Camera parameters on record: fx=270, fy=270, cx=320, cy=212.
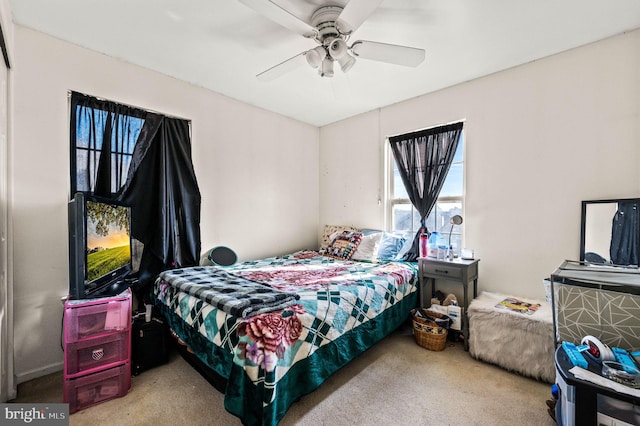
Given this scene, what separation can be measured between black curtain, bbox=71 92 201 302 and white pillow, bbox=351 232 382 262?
1.76 meters

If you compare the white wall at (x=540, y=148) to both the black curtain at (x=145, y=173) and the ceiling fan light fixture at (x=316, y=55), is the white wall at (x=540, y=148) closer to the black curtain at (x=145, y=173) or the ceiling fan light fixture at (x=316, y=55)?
the ceiling fan light fixture at (x=316, y=55)

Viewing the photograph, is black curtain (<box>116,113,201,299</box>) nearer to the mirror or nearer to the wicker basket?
the wicker basket

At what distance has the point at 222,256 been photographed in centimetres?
296

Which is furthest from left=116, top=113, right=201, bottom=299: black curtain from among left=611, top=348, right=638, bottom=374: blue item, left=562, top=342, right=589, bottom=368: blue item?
left=611, top=348, right=638, bottom=374: blue item

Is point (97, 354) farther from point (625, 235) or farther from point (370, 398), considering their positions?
point (625, 235)

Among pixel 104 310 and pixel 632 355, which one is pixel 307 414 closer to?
pixel 104 310

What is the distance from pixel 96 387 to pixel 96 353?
209 millimetres

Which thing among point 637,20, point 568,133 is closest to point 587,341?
point 568,133

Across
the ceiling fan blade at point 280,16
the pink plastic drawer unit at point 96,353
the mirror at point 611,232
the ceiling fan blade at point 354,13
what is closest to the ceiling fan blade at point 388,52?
the ceiling fan blade at point 354,13

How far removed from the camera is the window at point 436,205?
289 cm

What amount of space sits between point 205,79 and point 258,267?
1.97 meters

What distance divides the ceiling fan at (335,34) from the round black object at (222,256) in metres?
1.89

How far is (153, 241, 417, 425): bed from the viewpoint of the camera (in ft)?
4.42

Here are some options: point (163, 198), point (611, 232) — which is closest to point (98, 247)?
point (163, 198)
